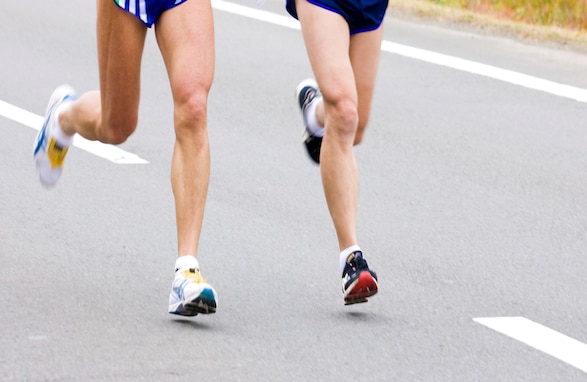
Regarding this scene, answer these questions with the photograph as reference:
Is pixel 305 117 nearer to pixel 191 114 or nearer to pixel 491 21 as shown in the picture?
pixel 191 114

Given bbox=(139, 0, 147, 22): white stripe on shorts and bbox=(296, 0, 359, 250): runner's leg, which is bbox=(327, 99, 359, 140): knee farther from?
bbox=(139, 0, 147, 22): white stripe on shorts

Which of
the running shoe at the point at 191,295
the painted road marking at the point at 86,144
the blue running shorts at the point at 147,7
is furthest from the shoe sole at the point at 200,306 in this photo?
the painted road marking at the point at 86,144

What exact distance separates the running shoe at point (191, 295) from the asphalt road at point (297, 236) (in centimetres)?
9

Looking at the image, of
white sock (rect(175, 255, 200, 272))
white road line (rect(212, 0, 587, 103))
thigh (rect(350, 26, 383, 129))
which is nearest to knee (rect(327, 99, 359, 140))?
thigh (rect(350, 26, 383, 129))

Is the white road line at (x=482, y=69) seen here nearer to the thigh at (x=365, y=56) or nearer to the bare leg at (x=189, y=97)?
the thigh at (x=365, y=56)

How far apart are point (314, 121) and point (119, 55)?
1.23 metres

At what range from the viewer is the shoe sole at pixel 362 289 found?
228 inches

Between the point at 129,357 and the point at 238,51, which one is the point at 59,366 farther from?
the point at 238,51

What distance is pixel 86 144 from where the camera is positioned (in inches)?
345

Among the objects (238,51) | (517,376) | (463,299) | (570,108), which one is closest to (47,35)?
(238,51)

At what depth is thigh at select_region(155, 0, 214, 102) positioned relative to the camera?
18.4ft

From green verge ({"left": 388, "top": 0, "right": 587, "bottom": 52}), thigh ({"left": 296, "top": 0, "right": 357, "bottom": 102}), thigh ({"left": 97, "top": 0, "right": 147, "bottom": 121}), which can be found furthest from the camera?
green verge ({"left": 388, "top": 0, "right": 587, "bottom": 52})

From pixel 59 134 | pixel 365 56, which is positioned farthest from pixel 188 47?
pixel 59 134

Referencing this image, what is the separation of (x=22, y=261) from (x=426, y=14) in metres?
6.94
